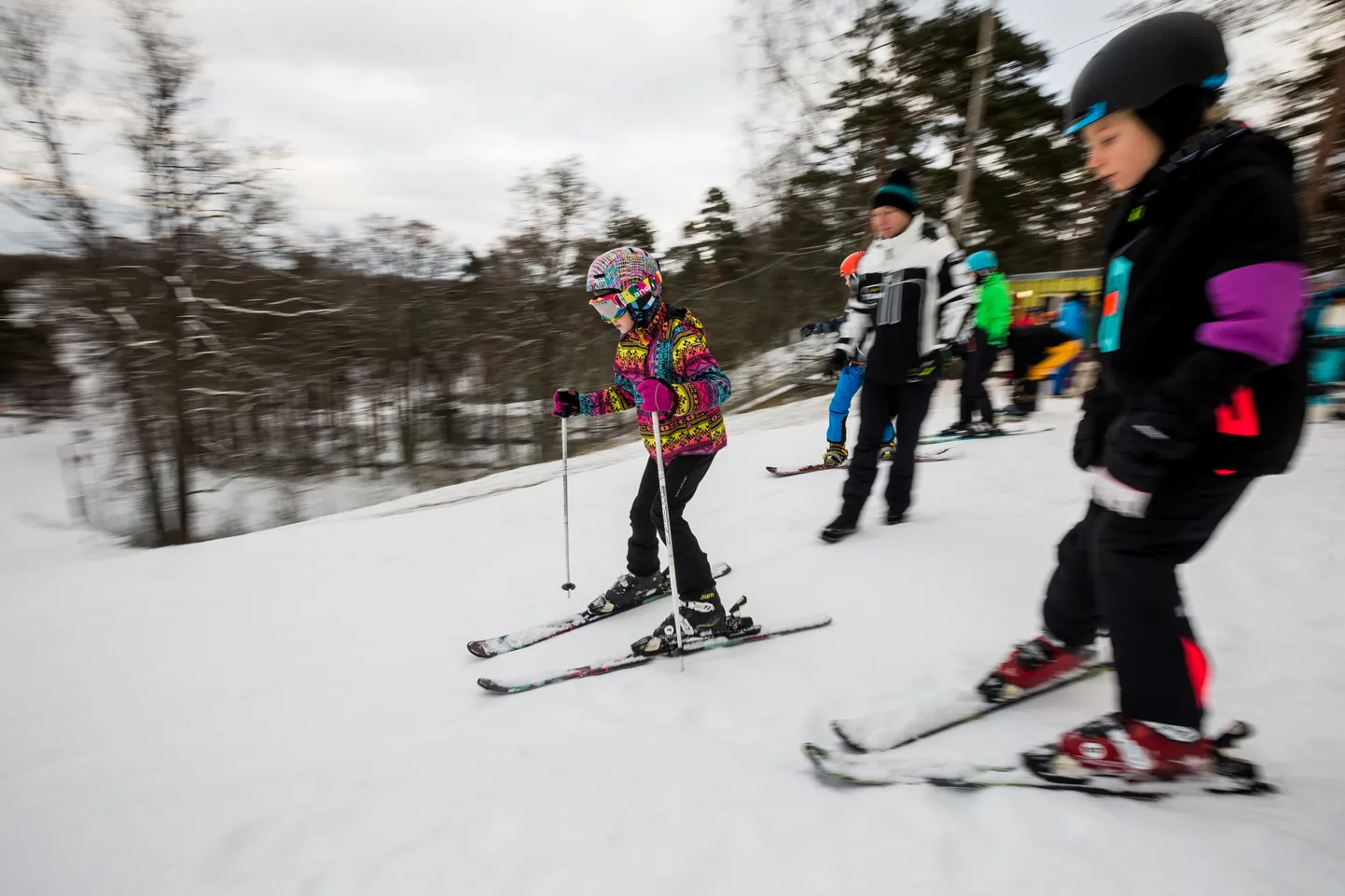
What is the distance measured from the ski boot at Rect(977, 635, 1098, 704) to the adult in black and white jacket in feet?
6.15

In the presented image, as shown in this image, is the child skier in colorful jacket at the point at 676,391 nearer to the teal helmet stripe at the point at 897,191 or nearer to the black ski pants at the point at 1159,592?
the black ski pants at the point at 1159,592

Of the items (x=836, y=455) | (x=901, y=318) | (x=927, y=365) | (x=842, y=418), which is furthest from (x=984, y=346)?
(x=901, y=318)

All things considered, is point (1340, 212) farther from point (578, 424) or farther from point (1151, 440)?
point (578, 424)

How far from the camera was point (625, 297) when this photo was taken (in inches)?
117

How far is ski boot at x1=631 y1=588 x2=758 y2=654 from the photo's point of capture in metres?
3.11

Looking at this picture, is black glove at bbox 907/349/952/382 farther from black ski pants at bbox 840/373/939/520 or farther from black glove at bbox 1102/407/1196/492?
black glove at bbox 1102/407/1196/492

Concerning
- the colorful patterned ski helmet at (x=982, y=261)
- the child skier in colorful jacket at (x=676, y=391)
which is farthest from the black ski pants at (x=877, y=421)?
the colorful patterned ski helmet at (x=982, y=261)

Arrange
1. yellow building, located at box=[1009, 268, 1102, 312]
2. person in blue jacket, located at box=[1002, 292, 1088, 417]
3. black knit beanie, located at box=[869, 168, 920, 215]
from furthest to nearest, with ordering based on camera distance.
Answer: yellow building, located at box=[1009, 268, 1102, 312]
person in blue jacket, located at box=[1002, 292, 1088, 417]
black knit beanie, located at box=[869, 168, 920, 215]

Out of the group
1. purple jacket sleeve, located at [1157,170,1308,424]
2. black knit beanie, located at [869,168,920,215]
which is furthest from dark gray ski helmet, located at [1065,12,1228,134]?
black knit beanie, located at [869,168,920,215]

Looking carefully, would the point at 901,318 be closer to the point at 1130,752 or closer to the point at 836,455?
the point at 836,455

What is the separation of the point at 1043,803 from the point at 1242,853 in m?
0.42

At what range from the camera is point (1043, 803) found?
1.78m

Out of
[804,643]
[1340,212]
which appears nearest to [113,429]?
[804,643]

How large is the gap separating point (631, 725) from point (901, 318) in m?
2.95
